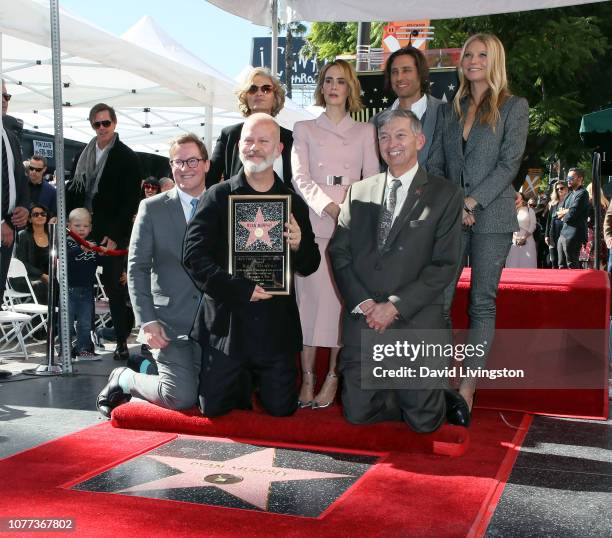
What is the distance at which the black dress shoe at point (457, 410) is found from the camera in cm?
446

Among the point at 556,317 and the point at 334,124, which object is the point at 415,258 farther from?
the point at 556,317

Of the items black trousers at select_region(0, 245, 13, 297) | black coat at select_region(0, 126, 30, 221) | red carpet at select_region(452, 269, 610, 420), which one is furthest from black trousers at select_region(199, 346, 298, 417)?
black coat at select_region(0, 126, 30, 221)

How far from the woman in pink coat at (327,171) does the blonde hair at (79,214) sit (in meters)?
2.94

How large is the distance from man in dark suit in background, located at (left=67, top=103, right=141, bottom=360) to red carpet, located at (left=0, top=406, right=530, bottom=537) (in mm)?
2905

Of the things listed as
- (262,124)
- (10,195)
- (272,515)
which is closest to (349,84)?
(262,124)

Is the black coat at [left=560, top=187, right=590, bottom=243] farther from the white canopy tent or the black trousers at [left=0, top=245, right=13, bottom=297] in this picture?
the black trousers at [left=0, top=245, right=13, bottom=297]

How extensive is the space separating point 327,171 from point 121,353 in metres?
3.29

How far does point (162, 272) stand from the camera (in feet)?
15.5

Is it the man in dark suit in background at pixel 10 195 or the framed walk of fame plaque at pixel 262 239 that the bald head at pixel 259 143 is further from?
the man in dark suit in background at pixel 10 195

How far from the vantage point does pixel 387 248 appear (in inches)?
168

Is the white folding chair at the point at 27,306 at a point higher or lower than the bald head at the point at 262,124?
lower

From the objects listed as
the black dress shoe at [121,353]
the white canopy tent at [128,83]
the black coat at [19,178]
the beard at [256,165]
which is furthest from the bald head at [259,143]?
the white canopy tent at [128,83]

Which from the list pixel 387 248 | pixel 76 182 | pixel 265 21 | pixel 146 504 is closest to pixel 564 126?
pixel 265 21

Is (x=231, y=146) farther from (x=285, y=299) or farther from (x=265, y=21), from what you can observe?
(x=265, y=21)
